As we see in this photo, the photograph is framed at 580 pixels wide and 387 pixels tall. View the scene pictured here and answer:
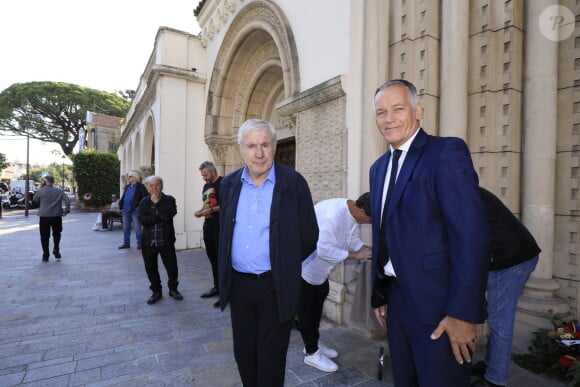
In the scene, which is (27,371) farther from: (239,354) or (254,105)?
(254,105)

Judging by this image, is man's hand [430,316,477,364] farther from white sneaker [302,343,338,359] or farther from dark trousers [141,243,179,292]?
dark trousers [141,243,179,292]

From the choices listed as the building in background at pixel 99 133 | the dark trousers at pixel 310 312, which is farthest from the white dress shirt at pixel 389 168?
the building in background at pixel 99 133

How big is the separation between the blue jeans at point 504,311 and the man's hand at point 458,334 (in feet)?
3.15

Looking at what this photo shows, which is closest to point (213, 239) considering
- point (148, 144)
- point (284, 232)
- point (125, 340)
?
point (125, 340)

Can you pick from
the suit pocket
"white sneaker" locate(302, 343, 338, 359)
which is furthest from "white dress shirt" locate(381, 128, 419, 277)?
"white sneaker" locate(302, 343, 338, 359)

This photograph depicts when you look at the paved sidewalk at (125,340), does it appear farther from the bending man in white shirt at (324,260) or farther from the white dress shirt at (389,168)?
the white dress shirt at (389,168)

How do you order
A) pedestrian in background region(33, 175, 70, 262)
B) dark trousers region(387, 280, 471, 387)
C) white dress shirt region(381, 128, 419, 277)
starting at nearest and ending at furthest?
dark trousers region(387, 280, 471, 387), white dress shirt region(381, 128, 419, 277), pedestrian in background region(33, 175, 70, 262)

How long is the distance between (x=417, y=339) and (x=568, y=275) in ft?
6.93

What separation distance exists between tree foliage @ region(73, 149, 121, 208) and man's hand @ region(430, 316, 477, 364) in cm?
2356

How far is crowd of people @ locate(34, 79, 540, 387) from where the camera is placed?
1.22 metres

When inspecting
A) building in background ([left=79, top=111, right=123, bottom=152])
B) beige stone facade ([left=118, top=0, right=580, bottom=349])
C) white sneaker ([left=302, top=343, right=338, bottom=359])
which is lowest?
white sneaker ([left=302, top=343, right=338, bottom=359])

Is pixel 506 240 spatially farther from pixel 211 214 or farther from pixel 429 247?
pixel 211 214

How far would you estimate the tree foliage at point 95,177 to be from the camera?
20644 millimetres

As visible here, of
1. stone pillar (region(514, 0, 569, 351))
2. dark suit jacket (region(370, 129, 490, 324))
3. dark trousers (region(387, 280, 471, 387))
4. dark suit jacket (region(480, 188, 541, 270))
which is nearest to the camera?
dark suit jacket (region(370, 129, 490, 324))
